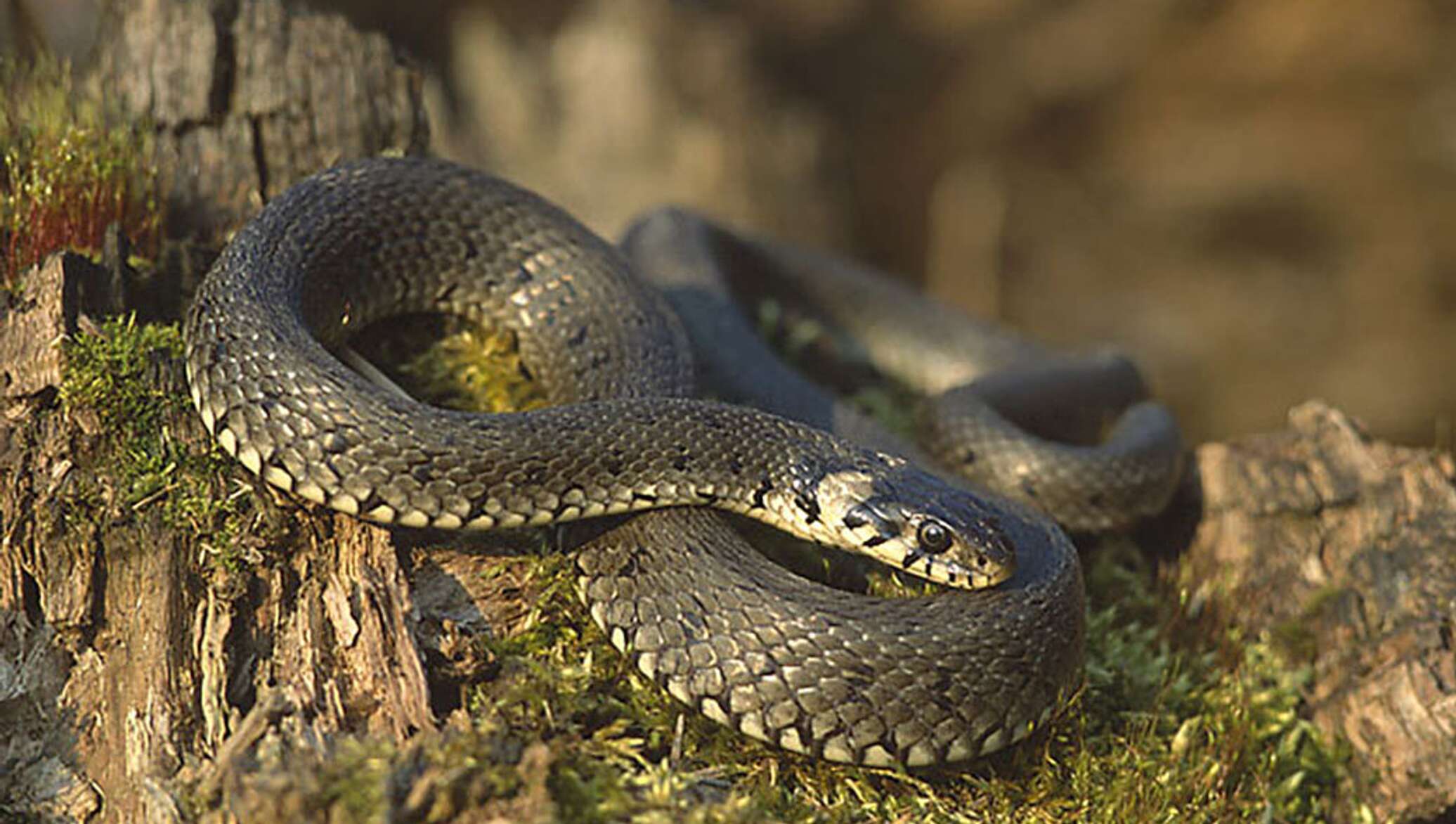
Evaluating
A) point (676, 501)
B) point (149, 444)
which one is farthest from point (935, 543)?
point (149, 444)

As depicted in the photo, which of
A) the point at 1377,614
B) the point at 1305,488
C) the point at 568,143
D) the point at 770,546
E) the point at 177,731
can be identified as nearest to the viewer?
the point at 177,731

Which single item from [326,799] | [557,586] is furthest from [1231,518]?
[326,799]

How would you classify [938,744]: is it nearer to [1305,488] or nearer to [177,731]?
[177,731]

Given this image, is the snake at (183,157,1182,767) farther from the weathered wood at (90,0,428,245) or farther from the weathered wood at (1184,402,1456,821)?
the weathered wood at (1184,402,1456,821)

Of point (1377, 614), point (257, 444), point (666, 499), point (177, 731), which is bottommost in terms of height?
point (1377, 614)

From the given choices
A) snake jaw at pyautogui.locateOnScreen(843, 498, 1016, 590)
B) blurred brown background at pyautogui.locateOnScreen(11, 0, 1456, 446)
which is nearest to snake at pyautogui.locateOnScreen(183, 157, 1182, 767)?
snake jaw at pyautogui.locateOnScreen(843, 498, 1016, 590)

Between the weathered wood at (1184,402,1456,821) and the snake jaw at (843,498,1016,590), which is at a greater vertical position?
the snake jaw at (843,498,1016,590)
